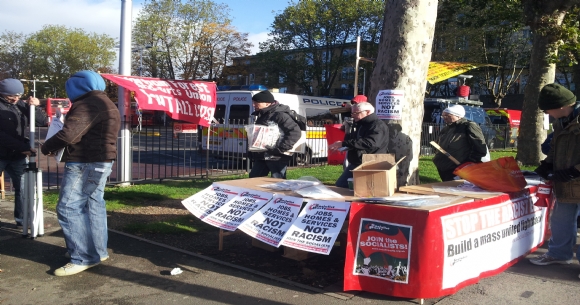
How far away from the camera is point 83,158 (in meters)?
4.60

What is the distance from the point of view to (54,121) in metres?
5.27

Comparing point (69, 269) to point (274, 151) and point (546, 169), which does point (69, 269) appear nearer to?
point (274, 151)

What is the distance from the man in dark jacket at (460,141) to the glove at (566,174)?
124 centimetres

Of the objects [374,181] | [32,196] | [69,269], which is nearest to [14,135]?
[32,196]

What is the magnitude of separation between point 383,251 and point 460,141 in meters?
2.72

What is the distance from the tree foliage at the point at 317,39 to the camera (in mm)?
44250

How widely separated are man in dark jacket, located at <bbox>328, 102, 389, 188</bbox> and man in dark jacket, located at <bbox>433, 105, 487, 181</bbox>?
1.08m

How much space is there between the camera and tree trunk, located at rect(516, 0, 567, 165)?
41.7ft

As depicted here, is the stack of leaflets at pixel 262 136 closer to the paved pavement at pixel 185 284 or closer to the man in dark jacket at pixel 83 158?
the paved pavement at pixel 185 284

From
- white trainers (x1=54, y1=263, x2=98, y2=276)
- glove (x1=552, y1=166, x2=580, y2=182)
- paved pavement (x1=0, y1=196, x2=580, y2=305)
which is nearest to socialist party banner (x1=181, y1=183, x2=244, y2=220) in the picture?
paved pavement (x1=0, y1=196, x2=580, y2=305)

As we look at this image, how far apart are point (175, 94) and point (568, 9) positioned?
10792mm

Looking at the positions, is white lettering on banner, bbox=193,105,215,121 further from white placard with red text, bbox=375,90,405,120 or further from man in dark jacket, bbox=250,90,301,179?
white placard with red text, bbox=375,90,405,120

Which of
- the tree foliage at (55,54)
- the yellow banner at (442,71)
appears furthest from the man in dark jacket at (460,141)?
the tree foliage at (55,54)

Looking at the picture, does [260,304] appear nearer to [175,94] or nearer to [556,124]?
[556,124]
